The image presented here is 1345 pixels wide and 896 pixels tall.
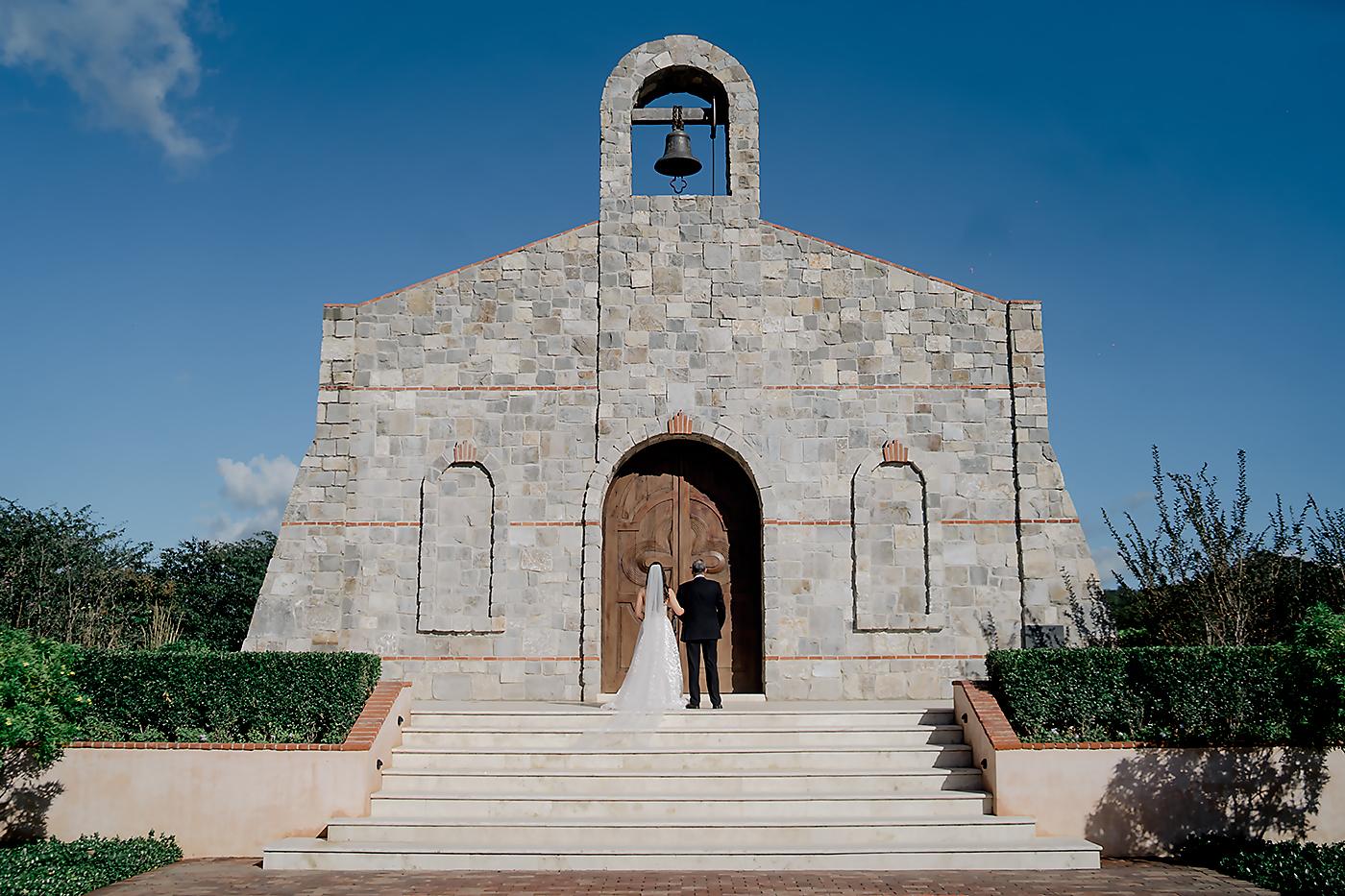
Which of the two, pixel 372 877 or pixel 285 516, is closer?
pixel 372 877

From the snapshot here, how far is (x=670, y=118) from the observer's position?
51.2ft

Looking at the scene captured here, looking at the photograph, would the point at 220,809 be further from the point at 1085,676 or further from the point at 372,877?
the point at 1085,676

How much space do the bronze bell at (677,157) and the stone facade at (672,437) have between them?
437mm

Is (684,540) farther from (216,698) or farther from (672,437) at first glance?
(216,698)

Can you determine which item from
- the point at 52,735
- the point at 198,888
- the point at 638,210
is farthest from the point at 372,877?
the point at 638,210

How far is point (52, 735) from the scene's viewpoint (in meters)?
9.73

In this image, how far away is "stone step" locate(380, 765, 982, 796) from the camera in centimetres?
1071

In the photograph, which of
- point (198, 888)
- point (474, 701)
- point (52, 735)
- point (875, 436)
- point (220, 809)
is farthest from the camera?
point (875, 436)

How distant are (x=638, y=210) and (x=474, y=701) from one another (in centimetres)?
715

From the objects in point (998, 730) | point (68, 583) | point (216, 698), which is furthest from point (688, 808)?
point (68, 583)

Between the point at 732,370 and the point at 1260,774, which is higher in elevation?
the point at 732,370

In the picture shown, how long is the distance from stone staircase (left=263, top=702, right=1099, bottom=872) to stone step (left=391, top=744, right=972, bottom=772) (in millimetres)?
15

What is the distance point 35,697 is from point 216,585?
14910 mm

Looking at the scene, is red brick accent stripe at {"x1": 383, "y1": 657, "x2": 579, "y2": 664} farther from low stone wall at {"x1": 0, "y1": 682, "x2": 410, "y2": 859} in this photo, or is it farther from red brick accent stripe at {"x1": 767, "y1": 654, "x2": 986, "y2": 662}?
low stone wall at {"x1": 0, "y1": 682, "x2": 410, "y2": 859}
